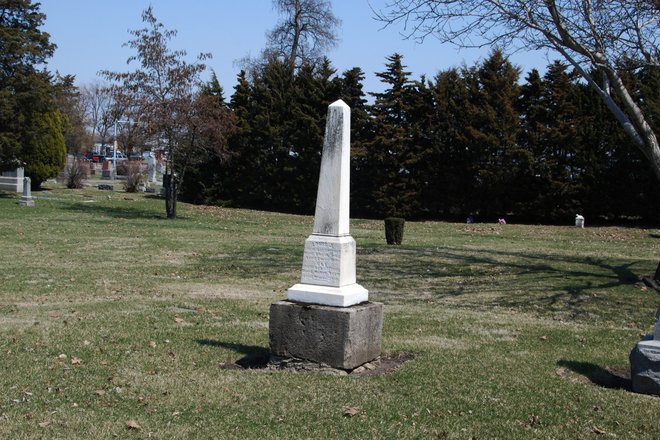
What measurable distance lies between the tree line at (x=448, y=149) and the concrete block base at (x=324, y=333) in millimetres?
23372

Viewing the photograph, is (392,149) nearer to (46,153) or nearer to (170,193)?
(170,193)

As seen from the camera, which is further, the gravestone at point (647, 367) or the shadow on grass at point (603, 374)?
the shadow on grass at point (603, 374)

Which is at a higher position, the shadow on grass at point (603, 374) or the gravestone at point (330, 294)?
the gravestone at point (330, 294)

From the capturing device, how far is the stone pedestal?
252 inches

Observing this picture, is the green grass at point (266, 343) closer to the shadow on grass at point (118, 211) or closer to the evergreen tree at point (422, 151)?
the shadow on grass at point (118, 211)

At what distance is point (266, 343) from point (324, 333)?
146 cm

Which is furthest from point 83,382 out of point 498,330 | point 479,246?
point 479,246

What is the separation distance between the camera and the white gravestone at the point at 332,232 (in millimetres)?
6828

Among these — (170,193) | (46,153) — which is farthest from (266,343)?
(46,153)

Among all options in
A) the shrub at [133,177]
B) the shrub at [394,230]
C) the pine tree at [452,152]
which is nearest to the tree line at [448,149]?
the pine tree at [452,152]

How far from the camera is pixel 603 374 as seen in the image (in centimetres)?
720

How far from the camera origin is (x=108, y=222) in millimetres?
24922

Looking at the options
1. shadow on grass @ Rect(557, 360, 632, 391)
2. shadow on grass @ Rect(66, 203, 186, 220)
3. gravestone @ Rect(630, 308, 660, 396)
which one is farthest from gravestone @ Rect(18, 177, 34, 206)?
gravestone @ Rect(630, 308, 660, 396)

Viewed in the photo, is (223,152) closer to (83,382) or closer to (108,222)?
(108,222)
